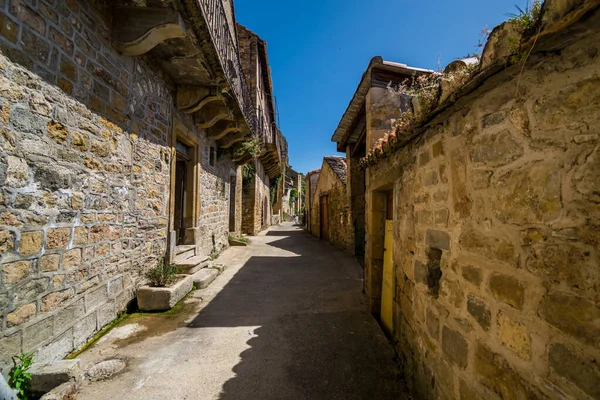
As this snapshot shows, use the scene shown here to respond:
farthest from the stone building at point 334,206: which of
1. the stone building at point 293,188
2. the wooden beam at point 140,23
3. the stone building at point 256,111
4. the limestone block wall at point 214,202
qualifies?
the stone building at point 293,188

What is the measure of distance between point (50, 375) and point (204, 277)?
2.94m

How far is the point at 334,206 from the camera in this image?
34.6 feet

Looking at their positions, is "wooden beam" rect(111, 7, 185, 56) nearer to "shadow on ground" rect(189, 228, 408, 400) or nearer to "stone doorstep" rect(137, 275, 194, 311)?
"stone doorstep" rect(137, 275, 194, 311)

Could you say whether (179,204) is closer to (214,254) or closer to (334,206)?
(214,254)

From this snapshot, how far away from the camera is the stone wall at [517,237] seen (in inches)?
38.8

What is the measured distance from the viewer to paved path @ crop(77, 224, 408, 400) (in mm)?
2297

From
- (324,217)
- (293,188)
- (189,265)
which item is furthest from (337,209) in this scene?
(293,188)

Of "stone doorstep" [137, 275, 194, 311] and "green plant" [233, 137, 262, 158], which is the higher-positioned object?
"green plant" [233, 137, 262, 158]

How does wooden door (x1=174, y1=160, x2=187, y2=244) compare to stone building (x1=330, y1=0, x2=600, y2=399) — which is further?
wooden door (x1=174, y1=160, x2=187, y2=244)

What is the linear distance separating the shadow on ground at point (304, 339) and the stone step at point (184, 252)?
1.04m

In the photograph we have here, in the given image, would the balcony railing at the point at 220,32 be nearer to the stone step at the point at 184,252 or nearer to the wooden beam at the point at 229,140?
the wooden beam at the point at 229,140

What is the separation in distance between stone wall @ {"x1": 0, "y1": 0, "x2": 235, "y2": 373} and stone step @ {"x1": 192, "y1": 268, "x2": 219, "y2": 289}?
3.29 feet

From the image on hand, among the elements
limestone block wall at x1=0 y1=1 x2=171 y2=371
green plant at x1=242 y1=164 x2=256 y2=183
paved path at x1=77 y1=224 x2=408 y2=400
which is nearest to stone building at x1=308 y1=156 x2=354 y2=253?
green plant at x1=242 y1=164 x2=256 y2=183

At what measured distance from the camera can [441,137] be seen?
195cm
